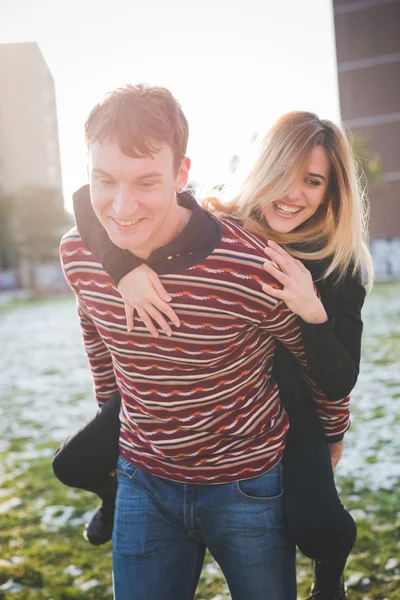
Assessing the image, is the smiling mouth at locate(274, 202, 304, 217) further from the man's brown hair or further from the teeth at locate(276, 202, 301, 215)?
the man's brown hair

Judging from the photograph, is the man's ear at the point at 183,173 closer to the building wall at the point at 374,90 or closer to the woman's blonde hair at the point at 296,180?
the woman's blonde hair at the point at 296,180

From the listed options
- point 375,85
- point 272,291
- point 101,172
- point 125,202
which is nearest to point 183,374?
point 272,291

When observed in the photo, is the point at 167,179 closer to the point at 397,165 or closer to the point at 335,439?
the point at 335,439

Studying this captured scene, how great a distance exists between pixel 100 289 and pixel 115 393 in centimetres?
67

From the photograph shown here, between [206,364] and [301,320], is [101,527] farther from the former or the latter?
[301,320]

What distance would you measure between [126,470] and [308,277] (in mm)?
1025

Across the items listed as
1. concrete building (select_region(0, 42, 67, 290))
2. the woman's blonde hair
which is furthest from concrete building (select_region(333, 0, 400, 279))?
the woman's blonde hair

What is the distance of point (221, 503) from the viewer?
7.09 feet

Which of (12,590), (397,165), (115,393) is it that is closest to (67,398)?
(12,590)

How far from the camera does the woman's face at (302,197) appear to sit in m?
2.57

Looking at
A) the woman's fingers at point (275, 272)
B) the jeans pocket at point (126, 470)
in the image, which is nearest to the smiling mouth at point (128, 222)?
the woman's fingers at point (275, 272)

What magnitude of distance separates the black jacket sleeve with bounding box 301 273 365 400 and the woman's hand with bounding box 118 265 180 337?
52 centimetres

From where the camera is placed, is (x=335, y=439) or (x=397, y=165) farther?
(x=397, y=165)

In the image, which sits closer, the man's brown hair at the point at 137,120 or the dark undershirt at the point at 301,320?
the man's brown hair at the point at 137,120
